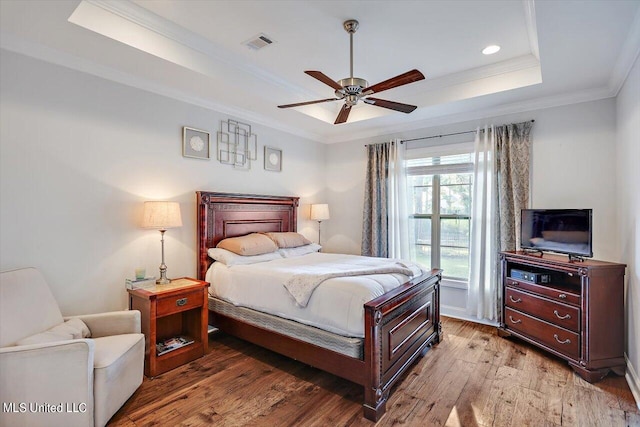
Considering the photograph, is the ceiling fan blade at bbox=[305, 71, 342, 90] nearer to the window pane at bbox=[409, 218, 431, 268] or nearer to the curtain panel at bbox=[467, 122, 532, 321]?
the curtain panel at bbox=[467, 122, 532, 321]

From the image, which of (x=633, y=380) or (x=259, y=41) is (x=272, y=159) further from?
(x=633, y=380)

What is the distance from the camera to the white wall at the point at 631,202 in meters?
2.45

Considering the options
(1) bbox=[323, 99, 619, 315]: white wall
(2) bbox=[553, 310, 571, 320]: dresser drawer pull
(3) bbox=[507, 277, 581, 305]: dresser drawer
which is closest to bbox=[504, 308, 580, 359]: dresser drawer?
(2) bbox=[553, 310, 571, 320]: dresser drawer pull

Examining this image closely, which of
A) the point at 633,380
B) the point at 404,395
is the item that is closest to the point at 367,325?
the point at 404,395

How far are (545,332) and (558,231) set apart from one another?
100 centimetres

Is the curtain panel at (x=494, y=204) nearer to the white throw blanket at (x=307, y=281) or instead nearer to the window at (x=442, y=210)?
the window at (x=442, y=210)

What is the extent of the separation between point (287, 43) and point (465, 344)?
3.61 metres

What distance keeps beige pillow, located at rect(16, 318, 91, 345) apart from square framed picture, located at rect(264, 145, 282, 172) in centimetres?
277

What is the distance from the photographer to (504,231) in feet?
12.3

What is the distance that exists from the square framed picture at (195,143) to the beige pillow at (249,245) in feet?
3.41

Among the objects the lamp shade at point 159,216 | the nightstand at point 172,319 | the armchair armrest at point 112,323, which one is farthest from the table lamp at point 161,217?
the armchair armrest at point 112,323

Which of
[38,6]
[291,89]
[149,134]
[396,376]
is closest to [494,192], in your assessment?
[396,376]

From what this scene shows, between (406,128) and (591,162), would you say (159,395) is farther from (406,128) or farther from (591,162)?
(591,162)

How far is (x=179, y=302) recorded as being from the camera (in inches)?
112
